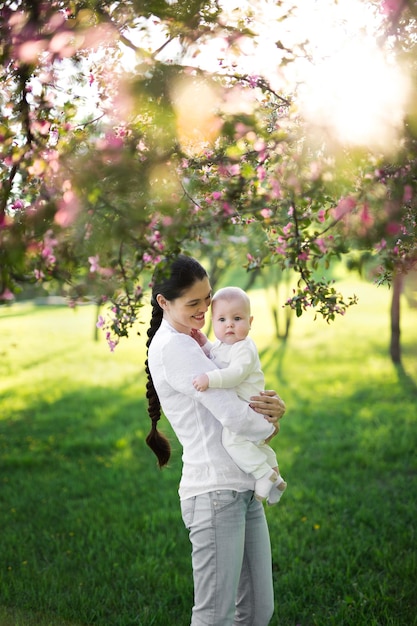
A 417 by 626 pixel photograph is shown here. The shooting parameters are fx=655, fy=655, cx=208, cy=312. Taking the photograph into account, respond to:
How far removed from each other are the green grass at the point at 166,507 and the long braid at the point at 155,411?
1.27 m

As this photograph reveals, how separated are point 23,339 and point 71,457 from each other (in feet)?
39.4

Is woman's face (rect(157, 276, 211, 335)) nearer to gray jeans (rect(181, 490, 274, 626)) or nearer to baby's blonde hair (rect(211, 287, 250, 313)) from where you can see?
baby's blonde hair (rect(211, 287, 250, 313))

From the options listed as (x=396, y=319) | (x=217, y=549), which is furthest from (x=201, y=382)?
(x=396, y=319)

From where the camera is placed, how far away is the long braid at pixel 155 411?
2.94 m

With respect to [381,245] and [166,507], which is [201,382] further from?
[166,507]

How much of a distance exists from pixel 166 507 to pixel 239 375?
A: 10.9 ft

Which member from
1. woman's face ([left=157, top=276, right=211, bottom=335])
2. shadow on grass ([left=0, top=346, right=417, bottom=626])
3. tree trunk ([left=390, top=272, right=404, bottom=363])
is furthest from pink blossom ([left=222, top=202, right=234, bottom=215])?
tree trunk ([left=390, top=272, right=404, bottom=363])

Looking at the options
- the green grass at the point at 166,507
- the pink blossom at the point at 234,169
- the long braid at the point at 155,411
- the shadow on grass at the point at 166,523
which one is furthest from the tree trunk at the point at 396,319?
the pink blossom at the point at 234,169

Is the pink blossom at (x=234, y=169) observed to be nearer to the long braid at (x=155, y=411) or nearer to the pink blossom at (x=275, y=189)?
the pink blossom at (x=275, y=189)

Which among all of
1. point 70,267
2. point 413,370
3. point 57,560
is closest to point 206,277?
point 70,267

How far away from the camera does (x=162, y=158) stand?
240 centimetres

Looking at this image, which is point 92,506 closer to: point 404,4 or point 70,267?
point 70,267

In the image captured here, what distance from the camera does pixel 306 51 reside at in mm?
2730

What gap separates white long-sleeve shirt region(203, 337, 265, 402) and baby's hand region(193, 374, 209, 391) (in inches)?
0.7
